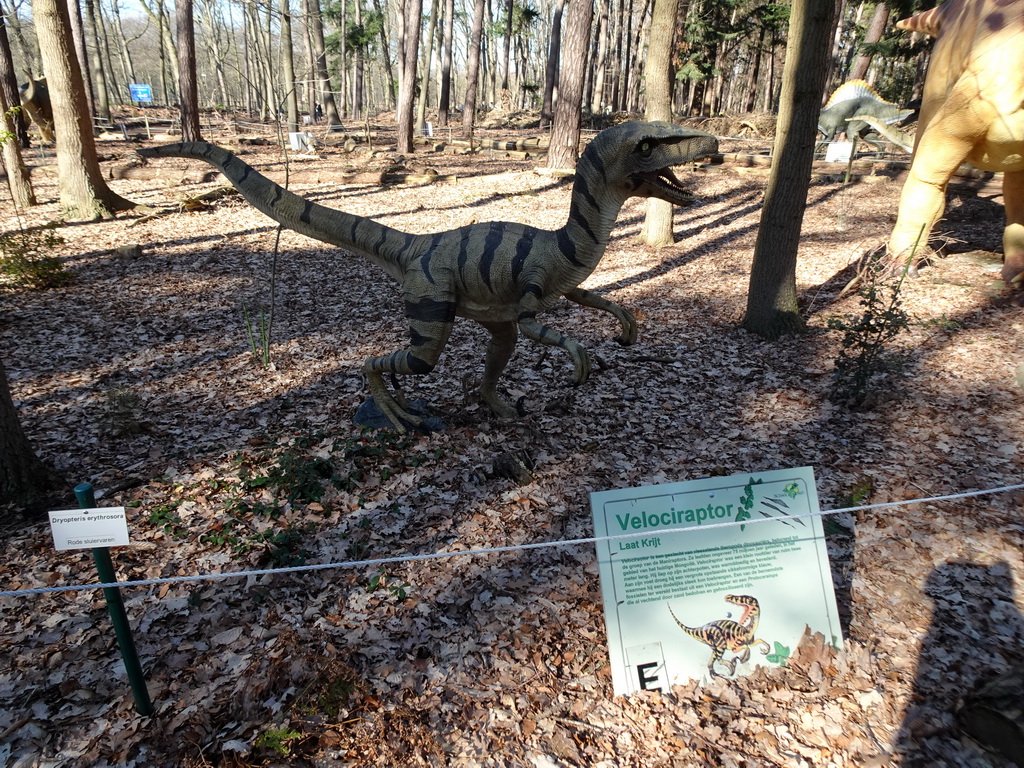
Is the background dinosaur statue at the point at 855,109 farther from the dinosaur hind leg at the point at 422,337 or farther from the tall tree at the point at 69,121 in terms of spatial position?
the tall tree at the point at 69,121

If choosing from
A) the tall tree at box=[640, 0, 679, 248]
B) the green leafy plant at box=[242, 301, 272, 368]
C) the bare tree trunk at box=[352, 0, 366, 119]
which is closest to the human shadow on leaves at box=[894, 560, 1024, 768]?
the green leafy plant at box=[242, 301, 272, 368]

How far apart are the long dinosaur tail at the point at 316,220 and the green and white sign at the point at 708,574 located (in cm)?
254

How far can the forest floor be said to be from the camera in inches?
101

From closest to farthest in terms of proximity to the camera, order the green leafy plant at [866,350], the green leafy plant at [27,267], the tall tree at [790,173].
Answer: the green leafy plant at [866,350] < the tall tree at [790,173] < the green leafy plant at [27,267]

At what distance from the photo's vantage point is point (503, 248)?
3.71 metres

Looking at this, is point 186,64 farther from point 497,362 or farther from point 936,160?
point 936,160

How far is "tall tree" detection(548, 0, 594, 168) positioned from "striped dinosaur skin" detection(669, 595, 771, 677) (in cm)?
1296

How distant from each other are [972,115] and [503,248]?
5653 mm

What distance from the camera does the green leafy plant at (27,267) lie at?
7.30 meters

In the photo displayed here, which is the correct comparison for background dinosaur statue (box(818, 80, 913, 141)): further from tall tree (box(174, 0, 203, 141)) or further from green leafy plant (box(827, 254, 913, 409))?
tall tree (box(174, 0, 203, 141))

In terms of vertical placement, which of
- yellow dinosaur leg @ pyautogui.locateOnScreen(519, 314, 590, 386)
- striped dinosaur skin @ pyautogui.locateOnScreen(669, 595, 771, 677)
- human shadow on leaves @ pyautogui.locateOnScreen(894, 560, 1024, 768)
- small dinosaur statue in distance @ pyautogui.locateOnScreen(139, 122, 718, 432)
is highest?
small dinosaur statue in distance @ pyautogui.locateOnScreen(139, 122, 718, 432)

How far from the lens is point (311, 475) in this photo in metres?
4.16

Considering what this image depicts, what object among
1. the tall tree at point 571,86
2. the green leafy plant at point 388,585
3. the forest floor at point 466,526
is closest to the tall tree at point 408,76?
the tall tree at point 571,86

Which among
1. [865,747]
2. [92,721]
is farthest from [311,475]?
[865,747]
